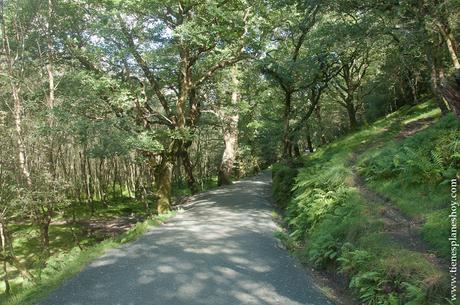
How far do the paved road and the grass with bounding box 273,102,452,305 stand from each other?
0.74m

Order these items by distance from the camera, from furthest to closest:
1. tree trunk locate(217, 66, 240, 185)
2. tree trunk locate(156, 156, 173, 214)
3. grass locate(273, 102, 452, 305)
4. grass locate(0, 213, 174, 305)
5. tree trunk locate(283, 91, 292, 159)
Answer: tree trunk locate(217, 66, 240, 185) < tree trunk locate(283, 91, 292, 159) < tree trunk locate(156, 156, 173, 214) < grass locate(0, 213, 174, 305) < grass locate(273, 102, 452, 305)

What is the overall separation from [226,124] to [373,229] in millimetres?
17612

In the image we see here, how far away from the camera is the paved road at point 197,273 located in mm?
6180

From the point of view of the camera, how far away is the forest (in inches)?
277

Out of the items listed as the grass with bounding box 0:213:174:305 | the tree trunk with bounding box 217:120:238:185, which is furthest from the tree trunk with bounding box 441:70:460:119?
the tree trunk with bounding box 217:120:238:185

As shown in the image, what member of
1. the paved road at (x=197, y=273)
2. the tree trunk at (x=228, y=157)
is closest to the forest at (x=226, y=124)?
the paved road at (x=197, y=273)

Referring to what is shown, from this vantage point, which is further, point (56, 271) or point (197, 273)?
point (56, 271)

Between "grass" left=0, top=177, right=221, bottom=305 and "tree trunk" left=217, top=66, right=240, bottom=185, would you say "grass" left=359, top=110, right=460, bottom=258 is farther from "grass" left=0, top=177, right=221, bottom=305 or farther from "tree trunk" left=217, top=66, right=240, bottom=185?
"tree trunk" left=217, top=66, right=240, bottom=185

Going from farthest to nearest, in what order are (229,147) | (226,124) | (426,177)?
(229,147)
(226,124)
(426,177)

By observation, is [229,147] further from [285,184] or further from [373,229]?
[373,229]

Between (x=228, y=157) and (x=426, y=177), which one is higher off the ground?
(x=228, y=157)

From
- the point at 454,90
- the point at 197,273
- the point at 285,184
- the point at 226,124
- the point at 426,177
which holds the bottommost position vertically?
the point at 197,273

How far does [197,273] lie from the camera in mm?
7270

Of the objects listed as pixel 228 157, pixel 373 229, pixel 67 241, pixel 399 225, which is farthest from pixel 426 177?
pixel 228 157
